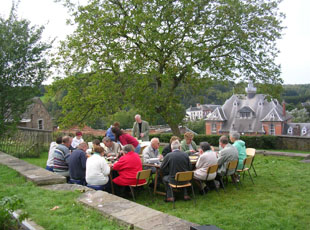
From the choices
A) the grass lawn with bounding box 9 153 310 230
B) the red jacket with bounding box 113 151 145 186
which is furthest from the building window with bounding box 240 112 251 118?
the red jacket with bounding box 113 151 145 186

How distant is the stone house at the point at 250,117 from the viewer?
54.4 m

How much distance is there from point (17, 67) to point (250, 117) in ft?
175

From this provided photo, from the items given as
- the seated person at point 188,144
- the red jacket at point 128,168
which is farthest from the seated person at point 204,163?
the seated person at point 188,144

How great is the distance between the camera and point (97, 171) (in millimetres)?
6105

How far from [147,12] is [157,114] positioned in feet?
15.9

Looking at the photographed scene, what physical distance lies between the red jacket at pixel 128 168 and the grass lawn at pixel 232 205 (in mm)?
578

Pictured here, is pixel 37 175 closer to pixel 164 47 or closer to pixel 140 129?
pixel 140 129

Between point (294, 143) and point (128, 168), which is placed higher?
point (128, 168)

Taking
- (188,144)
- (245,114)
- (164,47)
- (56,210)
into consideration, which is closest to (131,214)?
Result: (56,210)

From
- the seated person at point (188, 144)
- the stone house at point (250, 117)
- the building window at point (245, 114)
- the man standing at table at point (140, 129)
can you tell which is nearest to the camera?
the seated person at point (188, 144)

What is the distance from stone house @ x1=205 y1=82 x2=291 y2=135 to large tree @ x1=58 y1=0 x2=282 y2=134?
3963 cm

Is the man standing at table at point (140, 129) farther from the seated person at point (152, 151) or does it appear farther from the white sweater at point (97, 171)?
the white sweater at point (97, 171)

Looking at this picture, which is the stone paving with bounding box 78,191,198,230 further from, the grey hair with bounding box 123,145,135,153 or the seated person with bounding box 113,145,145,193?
the grey hair with bounding box 123,145,135,153

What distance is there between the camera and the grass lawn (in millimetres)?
4703
